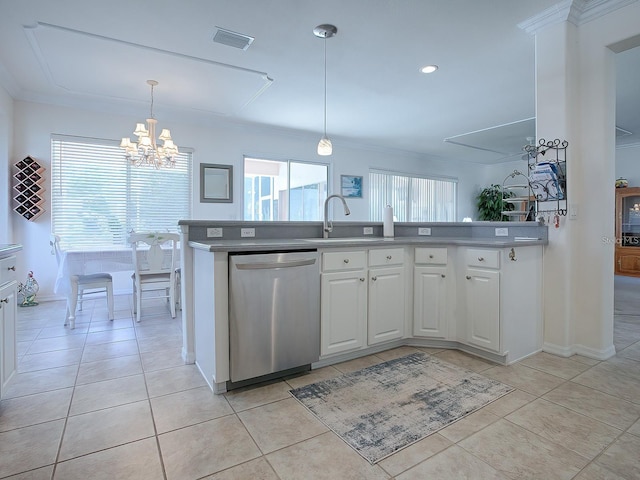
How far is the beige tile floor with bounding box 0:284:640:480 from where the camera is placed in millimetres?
1428

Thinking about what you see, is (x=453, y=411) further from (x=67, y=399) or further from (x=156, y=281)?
(x=156, y=281)

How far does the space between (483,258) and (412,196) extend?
5660mm

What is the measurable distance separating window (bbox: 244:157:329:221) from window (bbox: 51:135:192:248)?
1.39m

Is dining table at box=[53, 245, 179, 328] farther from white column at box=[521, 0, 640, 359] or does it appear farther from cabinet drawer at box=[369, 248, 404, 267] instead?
white column at box=[521, 0, 640, 359]

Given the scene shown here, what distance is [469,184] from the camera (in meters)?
8.82

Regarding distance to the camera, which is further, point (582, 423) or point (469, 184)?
point (469, 184)

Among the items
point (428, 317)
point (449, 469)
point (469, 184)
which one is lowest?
point (449, 469)

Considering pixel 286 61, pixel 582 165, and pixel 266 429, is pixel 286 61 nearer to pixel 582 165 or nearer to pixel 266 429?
pixel 582 165

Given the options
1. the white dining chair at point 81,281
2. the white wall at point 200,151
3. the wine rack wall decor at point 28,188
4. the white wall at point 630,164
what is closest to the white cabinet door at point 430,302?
the white dining chair at point 81,281

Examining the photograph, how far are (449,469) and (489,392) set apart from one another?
0.81 meters

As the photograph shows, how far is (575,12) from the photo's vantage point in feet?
8.46

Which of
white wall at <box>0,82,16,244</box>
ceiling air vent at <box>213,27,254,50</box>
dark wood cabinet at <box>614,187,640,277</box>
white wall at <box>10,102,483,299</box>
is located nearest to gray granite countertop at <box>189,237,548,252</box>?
ceiling air vent at <box>213,27,254,50</box>

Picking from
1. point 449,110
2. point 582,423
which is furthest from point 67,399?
point 449,110

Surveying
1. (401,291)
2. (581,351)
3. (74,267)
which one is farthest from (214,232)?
(581,351)
